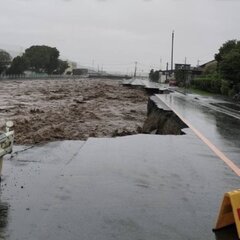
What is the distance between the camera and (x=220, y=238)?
4930 millimetres

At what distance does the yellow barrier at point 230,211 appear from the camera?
498cm

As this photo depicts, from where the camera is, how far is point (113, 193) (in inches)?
254

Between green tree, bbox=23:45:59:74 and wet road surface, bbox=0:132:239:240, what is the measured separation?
13182 cm

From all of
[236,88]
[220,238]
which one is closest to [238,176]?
[220,238]

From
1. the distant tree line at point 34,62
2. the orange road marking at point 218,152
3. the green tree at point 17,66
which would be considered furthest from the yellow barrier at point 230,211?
the green tree at point 17,66

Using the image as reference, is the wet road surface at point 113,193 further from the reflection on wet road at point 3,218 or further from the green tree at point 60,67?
the green tree at point 60,67

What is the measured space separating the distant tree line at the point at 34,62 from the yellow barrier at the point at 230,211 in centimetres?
11066

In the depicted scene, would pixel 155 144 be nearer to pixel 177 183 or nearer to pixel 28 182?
pixel 177 183

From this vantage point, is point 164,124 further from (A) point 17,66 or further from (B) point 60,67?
(B) point 60,67

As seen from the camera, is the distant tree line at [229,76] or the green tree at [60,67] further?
the green tree at [60,67]

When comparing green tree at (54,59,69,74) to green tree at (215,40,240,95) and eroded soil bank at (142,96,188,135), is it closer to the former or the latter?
green tree at (215,40,240,95)

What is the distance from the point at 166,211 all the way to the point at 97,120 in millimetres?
18064

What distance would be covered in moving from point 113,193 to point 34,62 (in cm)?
14194

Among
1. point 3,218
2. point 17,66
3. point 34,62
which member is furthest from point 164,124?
point 34,62
